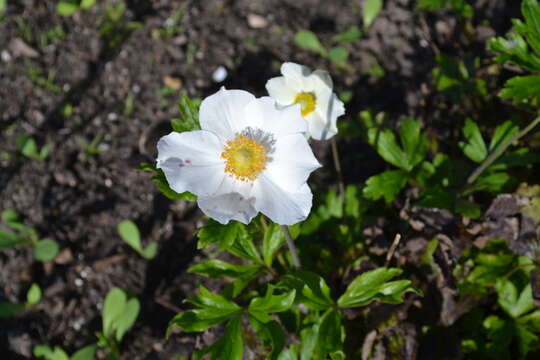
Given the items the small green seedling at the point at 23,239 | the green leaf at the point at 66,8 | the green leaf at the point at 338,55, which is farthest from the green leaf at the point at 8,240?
the green leaf at the point at 338,55

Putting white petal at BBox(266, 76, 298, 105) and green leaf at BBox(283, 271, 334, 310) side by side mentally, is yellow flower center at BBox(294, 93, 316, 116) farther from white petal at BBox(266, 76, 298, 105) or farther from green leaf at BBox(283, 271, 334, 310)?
green leaf at BBox(283, 271, 334, 310)

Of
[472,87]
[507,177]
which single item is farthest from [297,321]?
[472,87]

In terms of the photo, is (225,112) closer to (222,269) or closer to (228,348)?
(222,269)

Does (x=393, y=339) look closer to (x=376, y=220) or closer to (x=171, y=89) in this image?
(x=376, y=220)

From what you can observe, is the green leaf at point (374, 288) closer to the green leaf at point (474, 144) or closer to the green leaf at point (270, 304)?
the green leaf at point (270, 304)

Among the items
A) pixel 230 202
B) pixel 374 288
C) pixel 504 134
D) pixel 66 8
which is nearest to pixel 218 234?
pixel 230 202

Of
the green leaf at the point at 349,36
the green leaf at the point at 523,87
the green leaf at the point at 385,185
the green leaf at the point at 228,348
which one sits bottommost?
the green leaf at the point at 228,348

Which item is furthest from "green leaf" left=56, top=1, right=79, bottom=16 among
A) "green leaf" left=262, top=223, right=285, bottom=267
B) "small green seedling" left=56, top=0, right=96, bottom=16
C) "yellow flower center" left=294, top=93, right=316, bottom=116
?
"green leaf" left=262, top=223, right=285, bottom=267
